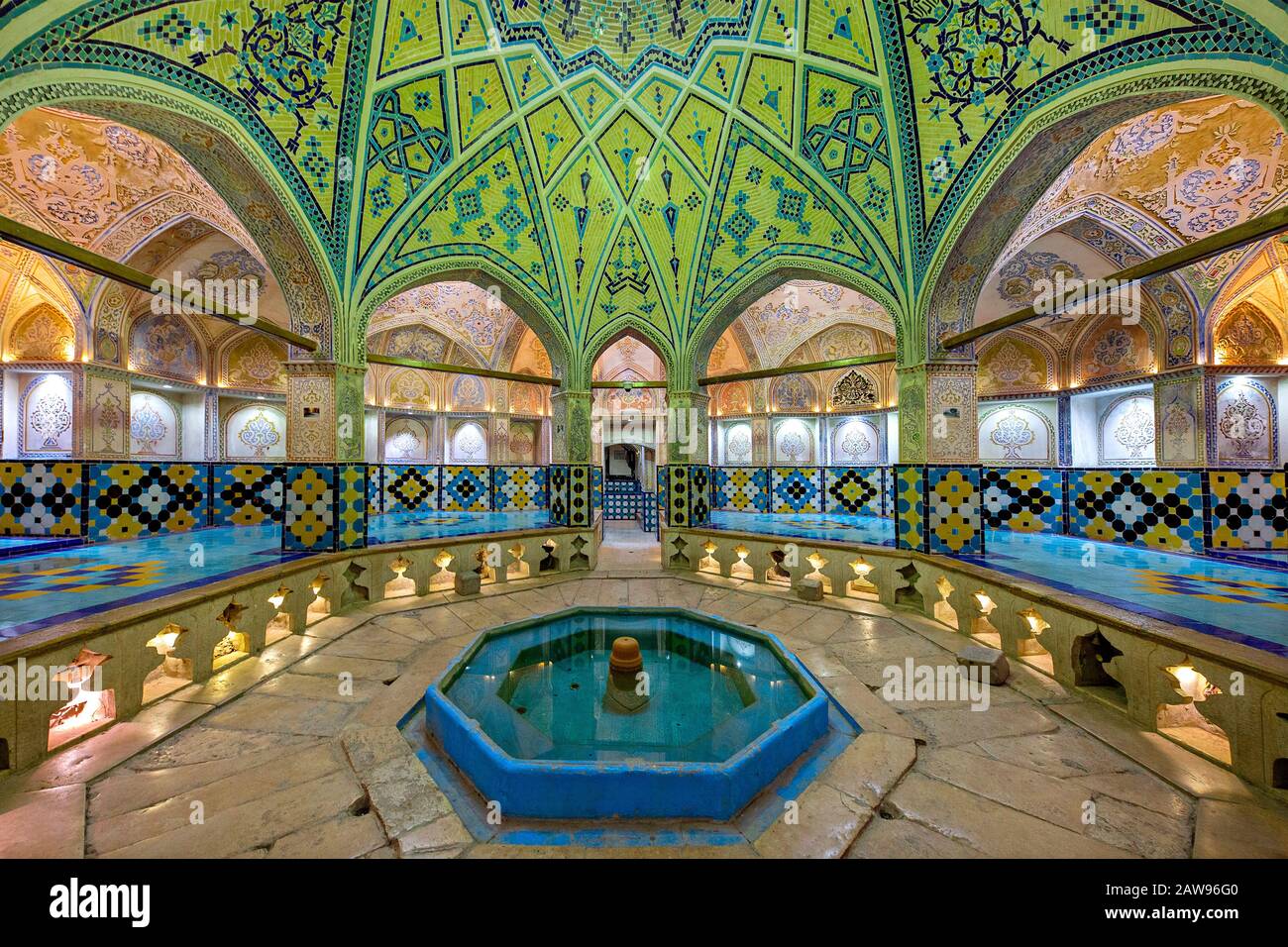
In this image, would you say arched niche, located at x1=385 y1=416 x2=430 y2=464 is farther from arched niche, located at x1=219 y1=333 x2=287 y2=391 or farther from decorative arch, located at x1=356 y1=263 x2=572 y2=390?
decorative arch, located at x1=356 y1=263 x2=572 y2=390

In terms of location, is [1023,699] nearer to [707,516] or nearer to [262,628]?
[707,516]

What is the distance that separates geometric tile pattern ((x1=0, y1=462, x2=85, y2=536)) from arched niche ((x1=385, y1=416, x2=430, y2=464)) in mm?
6625

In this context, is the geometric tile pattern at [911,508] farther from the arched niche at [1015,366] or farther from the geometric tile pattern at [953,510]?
the arched niche at [1015,366]

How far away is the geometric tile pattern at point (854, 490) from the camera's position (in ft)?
38.9

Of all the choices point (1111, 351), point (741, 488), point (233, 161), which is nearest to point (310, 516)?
point (233, 161)

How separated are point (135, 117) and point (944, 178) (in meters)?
8.86

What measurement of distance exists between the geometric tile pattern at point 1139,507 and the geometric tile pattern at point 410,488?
13.9m

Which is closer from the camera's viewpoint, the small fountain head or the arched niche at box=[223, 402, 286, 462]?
the small fountain head

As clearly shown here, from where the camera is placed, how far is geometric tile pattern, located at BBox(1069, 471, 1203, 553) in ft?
23.0

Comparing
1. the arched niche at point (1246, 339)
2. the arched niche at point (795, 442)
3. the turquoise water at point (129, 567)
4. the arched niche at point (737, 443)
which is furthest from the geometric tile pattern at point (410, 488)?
the arched niche at point (1246, 339)

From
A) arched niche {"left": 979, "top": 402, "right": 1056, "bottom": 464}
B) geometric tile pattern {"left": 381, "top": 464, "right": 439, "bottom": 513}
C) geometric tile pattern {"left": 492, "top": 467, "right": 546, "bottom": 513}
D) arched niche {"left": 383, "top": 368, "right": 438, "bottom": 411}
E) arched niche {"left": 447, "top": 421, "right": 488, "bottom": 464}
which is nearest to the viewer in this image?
arched niche {"left": 979, "top": 402, "right": 1056, "bottom": 464}

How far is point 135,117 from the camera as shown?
4.73 metres

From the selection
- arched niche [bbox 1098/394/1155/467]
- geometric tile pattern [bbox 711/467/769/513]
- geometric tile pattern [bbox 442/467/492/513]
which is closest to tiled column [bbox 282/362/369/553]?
geometric tile pattern [bbox 442/467/492/513]
